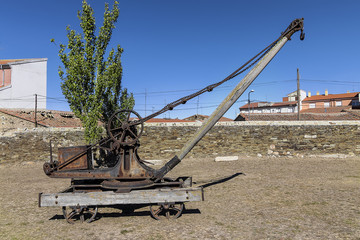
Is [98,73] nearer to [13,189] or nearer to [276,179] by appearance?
[13,189]

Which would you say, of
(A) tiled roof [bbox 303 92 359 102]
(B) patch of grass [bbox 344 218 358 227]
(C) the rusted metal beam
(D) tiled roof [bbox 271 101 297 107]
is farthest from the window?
(A) tiled roof [bbox 303 92 359 102]

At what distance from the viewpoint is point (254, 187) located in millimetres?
7891

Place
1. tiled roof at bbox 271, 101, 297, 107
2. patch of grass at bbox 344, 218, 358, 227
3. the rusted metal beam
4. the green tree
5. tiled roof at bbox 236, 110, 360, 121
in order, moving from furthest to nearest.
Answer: tiled roof at bbox 271, 101, 297, 107 < tiled roof at bbox 236, 110, 360, 121 < the green tree < the rusted metal beam < patch of grass at bbox 344, 218, 358, 227

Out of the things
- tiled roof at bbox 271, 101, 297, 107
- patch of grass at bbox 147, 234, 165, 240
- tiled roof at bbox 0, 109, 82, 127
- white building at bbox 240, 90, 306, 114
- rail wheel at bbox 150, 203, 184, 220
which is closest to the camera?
patch of grass at bbox 147, 234, 165, 240

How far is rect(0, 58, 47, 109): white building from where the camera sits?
24.6 metres

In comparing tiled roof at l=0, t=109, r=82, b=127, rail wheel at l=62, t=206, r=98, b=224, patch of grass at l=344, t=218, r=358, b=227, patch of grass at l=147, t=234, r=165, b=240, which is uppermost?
tiled roof at l=0, t=109, r=82, b=127

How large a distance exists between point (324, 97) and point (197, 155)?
188ft

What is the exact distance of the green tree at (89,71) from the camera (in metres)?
11.6

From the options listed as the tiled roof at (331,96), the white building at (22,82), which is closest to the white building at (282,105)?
the tiled roof at (331,96)

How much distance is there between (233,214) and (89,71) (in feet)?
31.8

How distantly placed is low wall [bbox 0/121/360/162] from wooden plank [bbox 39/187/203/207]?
29.3ft

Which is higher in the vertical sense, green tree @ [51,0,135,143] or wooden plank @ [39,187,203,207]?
green tree @ [51,0,135,143]

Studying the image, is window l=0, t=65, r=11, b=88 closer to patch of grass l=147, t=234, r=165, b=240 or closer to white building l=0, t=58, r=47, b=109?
white building l=0, t=58, r=47, b=109

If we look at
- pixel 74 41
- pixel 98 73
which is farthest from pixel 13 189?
pixel 74 41
